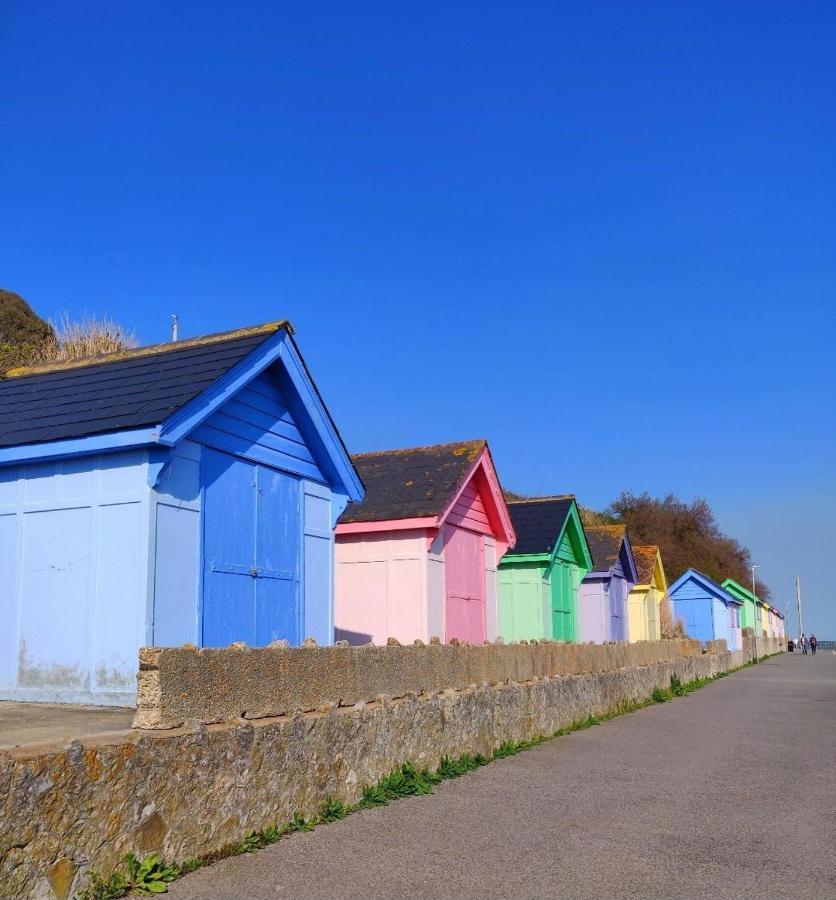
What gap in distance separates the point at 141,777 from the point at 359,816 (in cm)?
248

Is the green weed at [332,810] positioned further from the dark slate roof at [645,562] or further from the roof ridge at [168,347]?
the dark slate roof at [645,562]

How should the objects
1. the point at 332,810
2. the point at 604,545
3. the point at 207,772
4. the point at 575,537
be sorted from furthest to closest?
the point at 604,545 < the point at 575,537 < the point at 332,810 < the point at 207,772

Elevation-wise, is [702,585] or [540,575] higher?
[702,585]

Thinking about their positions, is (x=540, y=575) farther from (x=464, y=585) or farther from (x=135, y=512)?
(x=135, y=512)

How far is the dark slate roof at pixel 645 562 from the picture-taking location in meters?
33.7

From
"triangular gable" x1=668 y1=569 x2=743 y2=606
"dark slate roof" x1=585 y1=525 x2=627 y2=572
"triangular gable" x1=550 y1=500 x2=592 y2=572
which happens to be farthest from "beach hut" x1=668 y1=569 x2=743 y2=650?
"triangular gable" x1=550 y1=500 x2=592 y2=572

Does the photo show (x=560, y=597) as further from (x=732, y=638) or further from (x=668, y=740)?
(x=732, y=638)

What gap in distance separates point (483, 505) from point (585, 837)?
36.8 feet

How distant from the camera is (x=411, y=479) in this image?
651 inches

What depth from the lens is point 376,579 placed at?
15773 millimetres

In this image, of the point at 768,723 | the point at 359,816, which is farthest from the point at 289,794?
the point at 768,723

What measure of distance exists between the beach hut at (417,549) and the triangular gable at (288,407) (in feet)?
10.6

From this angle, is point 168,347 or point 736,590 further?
point 736,590

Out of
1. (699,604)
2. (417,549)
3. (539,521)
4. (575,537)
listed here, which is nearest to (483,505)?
(417,549)
